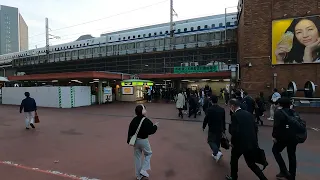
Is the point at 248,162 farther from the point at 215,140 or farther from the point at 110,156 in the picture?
the point at 110,156

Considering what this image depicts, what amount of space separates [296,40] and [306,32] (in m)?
0.86

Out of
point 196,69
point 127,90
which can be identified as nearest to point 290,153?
point 127,90

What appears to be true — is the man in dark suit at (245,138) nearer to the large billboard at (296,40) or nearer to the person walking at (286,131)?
the person walking at (286,131)

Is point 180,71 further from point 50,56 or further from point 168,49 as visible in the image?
point 50,56

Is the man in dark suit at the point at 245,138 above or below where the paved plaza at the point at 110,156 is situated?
above

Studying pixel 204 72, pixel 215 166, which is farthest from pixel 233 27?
pixel 215 166

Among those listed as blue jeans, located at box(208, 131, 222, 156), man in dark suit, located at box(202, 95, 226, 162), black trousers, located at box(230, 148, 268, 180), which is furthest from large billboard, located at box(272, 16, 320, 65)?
black trousers, located at box(230, 148, 268, 180)

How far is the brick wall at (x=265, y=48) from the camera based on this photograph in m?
17.0

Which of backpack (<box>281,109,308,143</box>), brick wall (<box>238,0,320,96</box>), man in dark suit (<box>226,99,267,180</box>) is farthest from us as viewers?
brick wall (<box>238,0,320,96</box>)

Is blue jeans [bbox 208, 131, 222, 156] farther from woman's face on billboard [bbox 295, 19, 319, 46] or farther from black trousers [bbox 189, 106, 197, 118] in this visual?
woman's face on billboard [bbox 295, 19, 319, 46]

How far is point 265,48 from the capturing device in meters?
18.1

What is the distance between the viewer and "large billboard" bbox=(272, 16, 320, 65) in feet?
54.7

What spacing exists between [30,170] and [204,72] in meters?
25.0

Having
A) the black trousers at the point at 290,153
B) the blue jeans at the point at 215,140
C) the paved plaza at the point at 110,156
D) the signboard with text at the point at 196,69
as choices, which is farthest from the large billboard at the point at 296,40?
the black trousers at the point at 290,153
